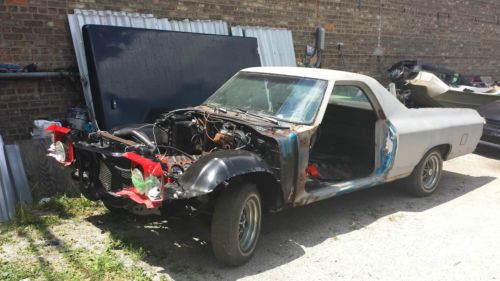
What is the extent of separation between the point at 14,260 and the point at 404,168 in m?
4.13

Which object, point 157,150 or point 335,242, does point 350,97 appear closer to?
point 335,242

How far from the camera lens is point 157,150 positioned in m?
4.25

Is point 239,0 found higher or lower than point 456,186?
higher

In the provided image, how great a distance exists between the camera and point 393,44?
12.1 metres

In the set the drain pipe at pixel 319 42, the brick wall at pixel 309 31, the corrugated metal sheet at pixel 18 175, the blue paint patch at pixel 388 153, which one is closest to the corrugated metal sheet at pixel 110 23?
the brick wall at pixel 309 31

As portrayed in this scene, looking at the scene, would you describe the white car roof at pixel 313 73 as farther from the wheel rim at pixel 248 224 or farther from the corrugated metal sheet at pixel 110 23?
the corrugated metal sheet at pixel 110 23

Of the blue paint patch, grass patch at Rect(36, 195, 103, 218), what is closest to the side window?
the blue paint patch

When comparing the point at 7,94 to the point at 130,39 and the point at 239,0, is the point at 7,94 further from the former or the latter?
the point at 239,0

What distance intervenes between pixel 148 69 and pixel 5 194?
2411 millimetres

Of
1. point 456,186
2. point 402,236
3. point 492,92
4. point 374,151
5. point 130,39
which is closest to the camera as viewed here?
point 402,236

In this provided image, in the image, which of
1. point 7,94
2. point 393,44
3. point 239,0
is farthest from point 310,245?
point 393,44

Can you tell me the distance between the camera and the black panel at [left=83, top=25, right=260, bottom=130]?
5.81 m

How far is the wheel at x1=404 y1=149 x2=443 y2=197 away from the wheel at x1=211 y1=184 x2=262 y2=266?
2802 mm

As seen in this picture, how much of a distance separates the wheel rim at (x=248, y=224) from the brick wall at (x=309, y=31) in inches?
137
